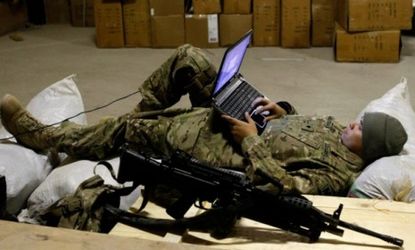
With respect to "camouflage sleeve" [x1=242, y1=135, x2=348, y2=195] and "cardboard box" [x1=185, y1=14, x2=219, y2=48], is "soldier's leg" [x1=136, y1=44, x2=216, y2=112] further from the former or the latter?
"cardboard box" [x1=185, y1=14, x2=219, y2=48]

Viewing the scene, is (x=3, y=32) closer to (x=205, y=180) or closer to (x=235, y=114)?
(x=235, y=114)

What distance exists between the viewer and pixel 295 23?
4.97 m

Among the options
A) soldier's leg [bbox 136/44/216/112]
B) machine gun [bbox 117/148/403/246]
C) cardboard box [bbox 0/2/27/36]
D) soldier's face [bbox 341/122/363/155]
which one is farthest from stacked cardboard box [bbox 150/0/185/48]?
machine gun [bbox 117/148/403/246]

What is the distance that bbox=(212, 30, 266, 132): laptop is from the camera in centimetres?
210

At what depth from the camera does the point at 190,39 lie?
5168 mm

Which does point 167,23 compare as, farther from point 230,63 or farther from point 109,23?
point 230,63

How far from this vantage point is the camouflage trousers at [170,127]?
2139 mm

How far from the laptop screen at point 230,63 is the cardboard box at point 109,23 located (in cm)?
303

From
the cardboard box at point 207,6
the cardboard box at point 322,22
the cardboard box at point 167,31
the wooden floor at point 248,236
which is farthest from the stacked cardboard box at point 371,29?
the wooden floor at point 248,236

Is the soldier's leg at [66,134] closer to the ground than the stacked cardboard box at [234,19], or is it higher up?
closer to the ground

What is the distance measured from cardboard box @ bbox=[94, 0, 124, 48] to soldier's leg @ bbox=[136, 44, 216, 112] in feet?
9.25

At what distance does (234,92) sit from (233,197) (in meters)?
0.76

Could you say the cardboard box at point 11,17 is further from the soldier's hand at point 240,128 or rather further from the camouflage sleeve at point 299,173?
the camouflage sleeve at point 299,173

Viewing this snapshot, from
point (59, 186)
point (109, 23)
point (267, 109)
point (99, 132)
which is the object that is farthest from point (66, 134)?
point (109, 23)
